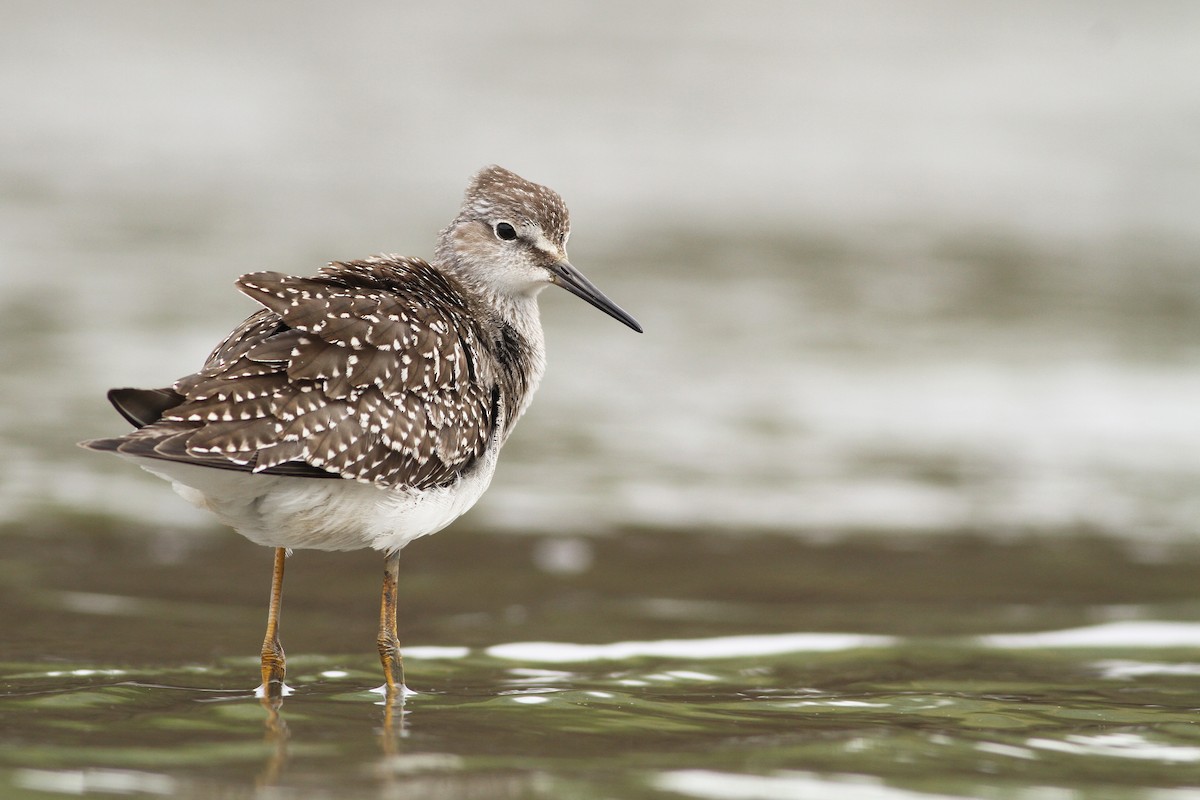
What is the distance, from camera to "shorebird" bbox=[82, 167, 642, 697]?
5.93 meters

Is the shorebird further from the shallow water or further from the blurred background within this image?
the blurred background

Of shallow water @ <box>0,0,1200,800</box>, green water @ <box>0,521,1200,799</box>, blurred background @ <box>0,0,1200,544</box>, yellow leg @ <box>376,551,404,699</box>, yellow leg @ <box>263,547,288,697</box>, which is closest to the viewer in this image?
green water @ <box>0,521,1200,799</box>

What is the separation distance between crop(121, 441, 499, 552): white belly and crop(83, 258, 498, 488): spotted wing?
0.10 meters

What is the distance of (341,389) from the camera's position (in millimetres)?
6355

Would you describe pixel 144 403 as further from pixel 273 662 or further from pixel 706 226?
pixel 706 226

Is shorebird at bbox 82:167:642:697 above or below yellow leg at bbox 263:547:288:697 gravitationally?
above

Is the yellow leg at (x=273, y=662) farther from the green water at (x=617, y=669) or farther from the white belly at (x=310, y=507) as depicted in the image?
the white belly at (x=310, y=507)

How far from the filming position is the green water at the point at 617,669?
523cm

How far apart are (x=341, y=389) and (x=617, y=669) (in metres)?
1.96

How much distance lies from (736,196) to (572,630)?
1651 cm

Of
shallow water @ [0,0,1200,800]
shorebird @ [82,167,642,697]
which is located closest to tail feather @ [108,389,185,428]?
shorebird @ [82,167,642,697]

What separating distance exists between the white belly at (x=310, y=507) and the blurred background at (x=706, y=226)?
3490 millimetres

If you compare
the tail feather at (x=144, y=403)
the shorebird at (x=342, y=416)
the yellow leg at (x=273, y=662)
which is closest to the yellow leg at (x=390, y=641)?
the shorebird at (x=342, y=416)

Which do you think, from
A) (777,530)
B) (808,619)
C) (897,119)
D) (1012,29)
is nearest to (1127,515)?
(777,530)
